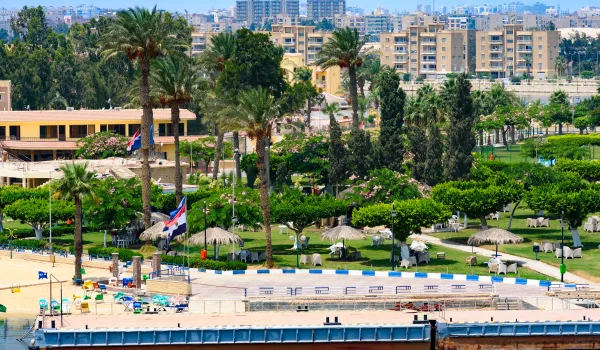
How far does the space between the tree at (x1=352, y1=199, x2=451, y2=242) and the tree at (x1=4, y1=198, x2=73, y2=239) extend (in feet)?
73.1

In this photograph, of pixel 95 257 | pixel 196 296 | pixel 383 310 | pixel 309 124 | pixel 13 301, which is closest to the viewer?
pixel 383 310

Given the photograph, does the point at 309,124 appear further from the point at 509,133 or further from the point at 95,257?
the point at 95,257

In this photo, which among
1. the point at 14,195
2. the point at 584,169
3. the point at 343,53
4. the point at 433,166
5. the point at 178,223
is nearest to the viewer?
the point at 178,223

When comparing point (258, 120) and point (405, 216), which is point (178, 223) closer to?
point (258, 120)

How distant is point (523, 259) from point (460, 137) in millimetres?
24432

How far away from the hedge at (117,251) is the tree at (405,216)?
15.2 meters

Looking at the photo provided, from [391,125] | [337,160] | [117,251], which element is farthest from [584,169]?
[117,251]

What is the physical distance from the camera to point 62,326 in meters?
66.6

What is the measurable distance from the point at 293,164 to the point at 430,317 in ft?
196

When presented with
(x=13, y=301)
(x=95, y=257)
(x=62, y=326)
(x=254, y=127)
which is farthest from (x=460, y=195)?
(x=62, y=326)

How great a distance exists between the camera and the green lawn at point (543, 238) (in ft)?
290

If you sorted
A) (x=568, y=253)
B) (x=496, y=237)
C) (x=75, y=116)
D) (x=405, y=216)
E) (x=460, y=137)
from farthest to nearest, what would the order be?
(x=75, y=116) → (x=460, y=137) → (x=496, y=237) → (x=568, y=253) → (x=405, y=216)

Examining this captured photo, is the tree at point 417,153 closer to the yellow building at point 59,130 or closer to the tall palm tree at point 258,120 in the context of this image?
the tall palm tree at point 258,120

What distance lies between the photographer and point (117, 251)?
93.1 metres
